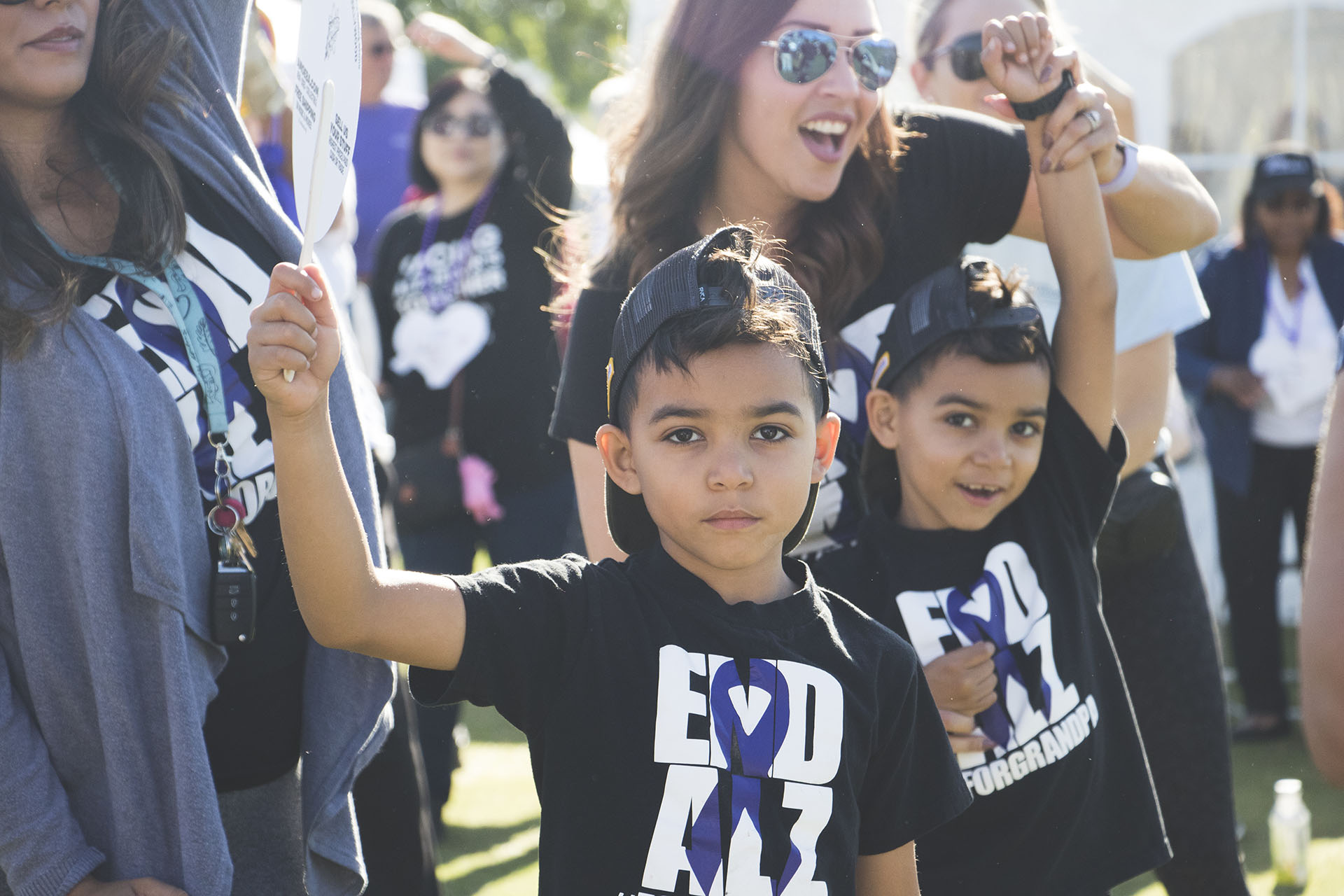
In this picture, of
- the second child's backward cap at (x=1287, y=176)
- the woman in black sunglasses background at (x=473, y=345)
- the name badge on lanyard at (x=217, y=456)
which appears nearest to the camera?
the name badge on lanyard at (x=217, y=456)

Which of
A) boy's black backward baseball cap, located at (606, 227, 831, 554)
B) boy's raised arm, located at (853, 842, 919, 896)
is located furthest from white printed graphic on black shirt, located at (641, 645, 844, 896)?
boy's black backward baseball cap, located at (606, 227, 831, 554)

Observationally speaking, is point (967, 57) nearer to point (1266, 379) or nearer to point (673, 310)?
point (673, 310)

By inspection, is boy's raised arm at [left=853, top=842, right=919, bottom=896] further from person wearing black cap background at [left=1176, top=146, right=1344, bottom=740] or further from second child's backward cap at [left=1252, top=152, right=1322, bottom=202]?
second child's backward cap at [left=1252, top=152, right=1322, bottom=202]

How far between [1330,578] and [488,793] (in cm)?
409

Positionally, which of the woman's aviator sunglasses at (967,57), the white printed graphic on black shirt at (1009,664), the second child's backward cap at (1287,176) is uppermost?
the woman's aviator sunglasses at (967,57)

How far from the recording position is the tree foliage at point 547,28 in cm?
2684

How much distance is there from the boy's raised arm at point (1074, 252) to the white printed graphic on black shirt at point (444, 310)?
2.57 meters

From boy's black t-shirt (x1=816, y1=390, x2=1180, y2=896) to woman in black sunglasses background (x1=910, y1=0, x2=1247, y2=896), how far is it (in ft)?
1.69

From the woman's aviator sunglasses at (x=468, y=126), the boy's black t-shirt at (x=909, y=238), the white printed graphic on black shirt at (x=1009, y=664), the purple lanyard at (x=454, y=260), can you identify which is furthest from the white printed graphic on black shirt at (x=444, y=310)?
the white printed graphic on black shirt at (x=1009, y=664)

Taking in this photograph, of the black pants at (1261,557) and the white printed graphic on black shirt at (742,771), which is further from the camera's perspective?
the black pants at (1261,557)

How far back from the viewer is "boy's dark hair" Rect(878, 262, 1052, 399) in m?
2.26

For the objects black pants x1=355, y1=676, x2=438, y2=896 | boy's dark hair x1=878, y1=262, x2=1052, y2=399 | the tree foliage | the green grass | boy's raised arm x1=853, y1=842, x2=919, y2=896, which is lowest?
the green grass

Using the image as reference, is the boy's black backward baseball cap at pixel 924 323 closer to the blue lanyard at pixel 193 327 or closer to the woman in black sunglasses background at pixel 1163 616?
the woman in black sunglasses background at pixel 1163 616

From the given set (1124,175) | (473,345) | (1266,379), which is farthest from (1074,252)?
(1266,379)
